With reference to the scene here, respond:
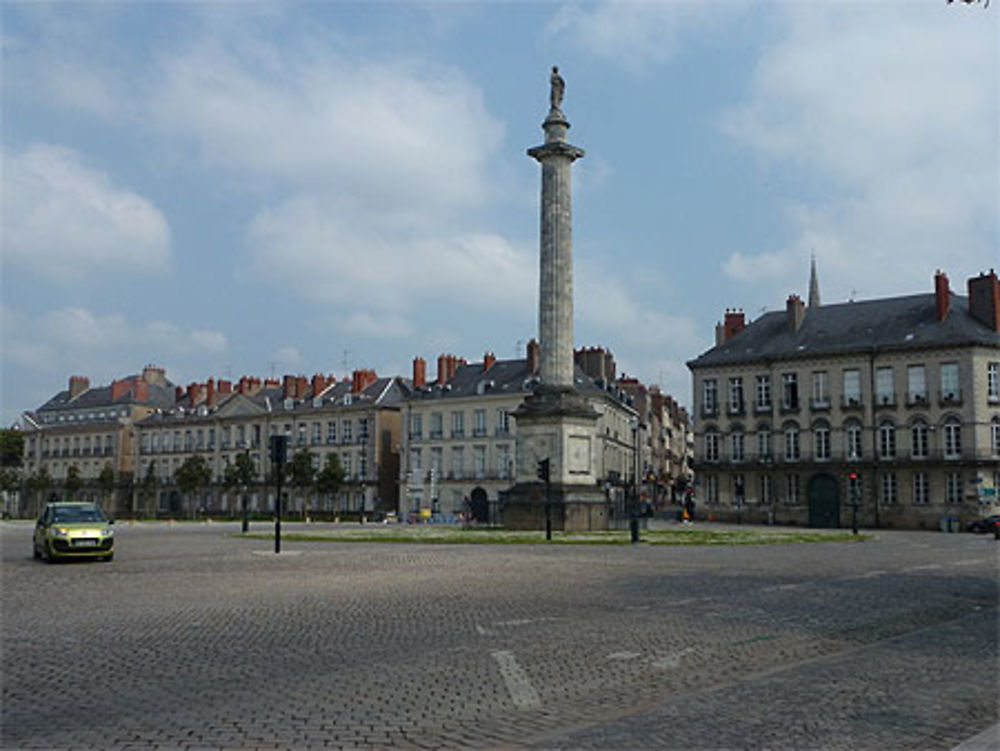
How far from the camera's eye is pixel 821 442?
6241 cm

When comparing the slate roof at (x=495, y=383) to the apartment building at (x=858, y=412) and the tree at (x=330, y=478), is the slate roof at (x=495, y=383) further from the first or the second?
the apartment building at (x=858, y=412)

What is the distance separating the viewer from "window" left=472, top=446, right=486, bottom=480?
7438cm

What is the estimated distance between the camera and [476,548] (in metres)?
27.8

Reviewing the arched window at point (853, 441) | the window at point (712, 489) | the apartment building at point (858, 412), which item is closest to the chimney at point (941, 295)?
the apartment building at point (858, 412)

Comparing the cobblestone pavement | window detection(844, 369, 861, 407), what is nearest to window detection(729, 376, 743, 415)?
window detection(844, 369, 861, 407)

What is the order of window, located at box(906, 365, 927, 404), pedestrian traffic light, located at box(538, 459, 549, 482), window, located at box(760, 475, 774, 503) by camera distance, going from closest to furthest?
pedestrian traffic light, located at box(538, 459, 549, 482) → window, located at box(906, 365, 927, 404) → window, located at box(760, 475, 774, 503)

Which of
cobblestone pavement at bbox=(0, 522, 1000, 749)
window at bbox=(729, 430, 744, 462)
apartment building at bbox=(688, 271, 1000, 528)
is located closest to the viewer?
cobblestone pavement at bbox=(0, 522, 1000, 749)

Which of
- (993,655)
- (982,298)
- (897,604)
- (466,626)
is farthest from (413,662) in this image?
(982,298)

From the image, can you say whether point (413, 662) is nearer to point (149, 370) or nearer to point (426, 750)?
point (426, 750)

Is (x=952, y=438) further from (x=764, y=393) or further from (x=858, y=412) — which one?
(x=764, y=393)

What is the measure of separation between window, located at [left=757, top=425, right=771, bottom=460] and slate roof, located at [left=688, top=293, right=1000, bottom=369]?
4.65m

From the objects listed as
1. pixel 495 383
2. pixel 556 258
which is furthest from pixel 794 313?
pixel 556 258

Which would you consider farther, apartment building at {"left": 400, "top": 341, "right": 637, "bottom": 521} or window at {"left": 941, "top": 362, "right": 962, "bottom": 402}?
apartment building at {"left": 400, "top": 341, "right": 637, "bottom": 521}

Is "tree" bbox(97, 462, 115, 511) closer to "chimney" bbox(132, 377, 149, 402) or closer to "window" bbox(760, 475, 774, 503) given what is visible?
"chimney" bbox(132, 377, 149, 402)
